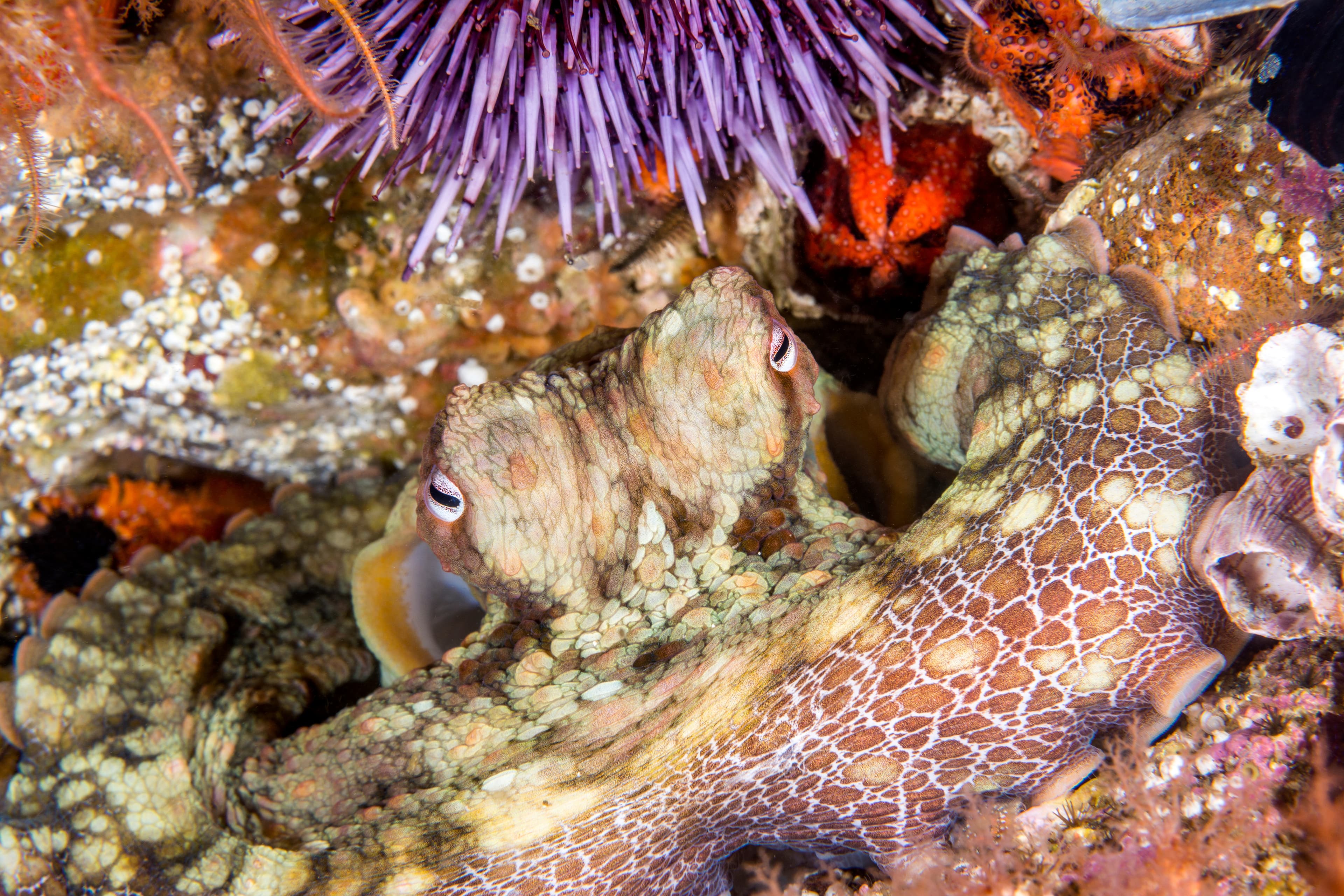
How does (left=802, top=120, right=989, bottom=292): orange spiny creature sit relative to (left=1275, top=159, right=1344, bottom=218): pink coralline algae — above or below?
above

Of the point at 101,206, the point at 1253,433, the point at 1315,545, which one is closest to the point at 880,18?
the point at 1253,433

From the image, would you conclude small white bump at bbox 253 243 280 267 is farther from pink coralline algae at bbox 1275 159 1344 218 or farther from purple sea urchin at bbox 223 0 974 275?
pink coralline algae at bbox 1275 159 1344 218

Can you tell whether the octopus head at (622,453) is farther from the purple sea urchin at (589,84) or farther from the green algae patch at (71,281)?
the green algae patch at (71,281)

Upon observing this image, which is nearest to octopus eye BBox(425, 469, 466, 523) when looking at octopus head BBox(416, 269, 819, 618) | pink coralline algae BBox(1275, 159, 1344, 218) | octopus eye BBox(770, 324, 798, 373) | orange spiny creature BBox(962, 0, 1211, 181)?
octopus head BBox(416, 269, 819, 618)

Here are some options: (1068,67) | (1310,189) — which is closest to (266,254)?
(1068,67)

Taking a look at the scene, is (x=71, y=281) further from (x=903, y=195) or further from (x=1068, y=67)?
(x=1068, y=67)

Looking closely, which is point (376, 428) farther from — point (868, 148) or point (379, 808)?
point (868, 148)
